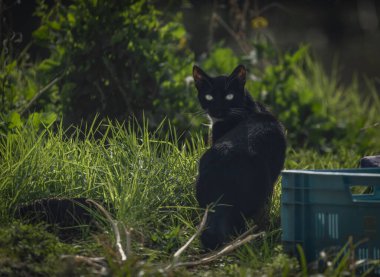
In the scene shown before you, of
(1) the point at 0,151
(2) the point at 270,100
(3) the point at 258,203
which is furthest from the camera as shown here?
(2) the point at 270,100

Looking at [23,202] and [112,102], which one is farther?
[112,102]

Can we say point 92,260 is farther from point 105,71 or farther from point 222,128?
point 105,71

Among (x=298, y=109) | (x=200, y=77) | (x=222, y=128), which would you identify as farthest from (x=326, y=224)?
(x=298, y=109)

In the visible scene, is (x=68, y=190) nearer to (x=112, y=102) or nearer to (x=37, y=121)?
(x=37, y=121)

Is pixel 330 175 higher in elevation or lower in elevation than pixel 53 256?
higher

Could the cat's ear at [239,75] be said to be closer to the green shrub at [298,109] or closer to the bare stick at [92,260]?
the bare stick at [92,260]

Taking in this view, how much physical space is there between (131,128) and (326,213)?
2.89m

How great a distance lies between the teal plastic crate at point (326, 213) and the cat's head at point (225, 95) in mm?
1221

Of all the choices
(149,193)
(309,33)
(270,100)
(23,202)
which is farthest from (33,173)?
(309,33)

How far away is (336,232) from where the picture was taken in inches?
158

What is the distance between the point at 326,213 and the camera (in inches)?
159

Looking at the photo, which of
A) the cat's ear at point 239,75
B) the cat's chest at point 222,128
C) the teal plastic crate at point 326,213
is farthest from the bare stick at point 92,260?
the cat's ear at point 239,75

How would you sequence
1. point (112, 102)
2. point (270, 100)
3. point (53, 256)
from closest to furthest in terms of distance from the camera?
point (53, 256), point (112, 102), point (270, 100)

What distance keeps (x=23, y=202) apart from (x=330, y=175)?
1.92 m
